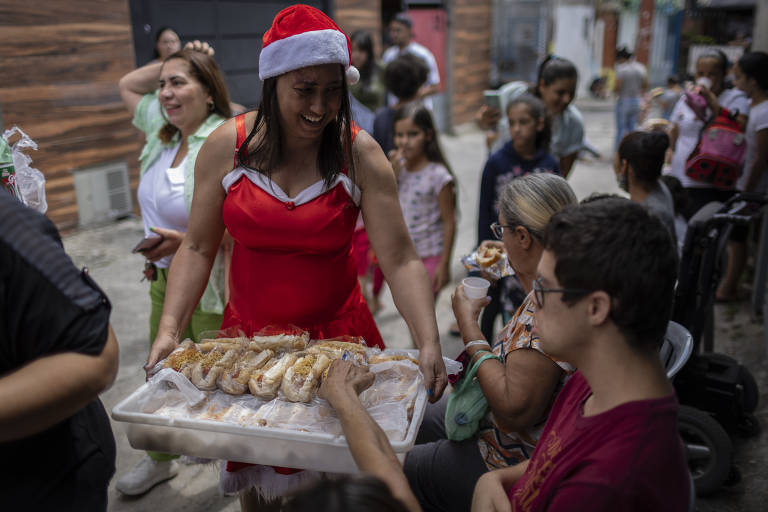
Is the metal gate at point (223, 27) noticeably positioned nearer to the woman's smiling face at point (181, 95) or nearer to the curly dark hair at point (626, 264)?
the woman's smiling face at point (181, 95)

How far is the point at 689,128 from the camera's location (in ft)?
17.6

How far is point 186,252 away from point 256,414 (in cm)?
79

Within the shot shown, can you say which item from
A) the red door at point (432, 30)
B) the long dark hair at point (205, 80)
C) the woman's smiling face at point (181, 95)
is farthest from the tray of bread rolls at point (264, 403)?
the red door at point (432, 30)

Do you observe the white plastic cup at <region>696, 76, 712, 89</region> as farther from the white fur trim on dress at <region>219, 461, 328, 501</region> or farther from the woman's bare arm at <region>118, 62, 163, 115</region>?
the white fur trim on dress at <region>219, 461, 328, 501</region>

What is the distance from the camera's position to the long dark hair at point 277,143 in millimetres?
2086

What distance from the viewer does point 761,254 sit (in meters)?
4.73

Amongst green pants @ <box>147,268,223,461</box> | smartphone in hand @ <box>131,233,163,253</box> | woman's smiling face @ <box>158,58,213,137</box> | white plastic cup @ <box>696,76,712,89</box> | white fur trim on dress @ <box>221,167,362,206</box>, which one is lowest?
green pants @ <box>147,268,223,461</box>

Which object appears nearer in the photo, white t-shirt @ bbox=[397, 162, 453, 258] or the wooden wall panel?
white t-shirt @ bbox=[397, 162, 453, 258]

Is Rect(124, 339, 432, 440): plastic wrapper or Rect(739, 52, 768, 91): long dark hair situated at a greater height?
Rect(739, 52, 768, 91): long dark hair

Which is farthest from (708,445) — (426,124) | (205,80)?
(205,80)

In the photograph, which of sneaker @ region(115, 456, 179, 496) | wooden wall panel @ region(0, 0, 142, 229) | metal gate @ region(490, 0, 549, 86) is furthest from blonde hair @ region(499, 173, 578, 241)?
metal gate @ region(490, 0, 549, 86)

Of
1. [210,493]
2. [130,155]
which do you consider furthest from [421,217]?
[130,155]

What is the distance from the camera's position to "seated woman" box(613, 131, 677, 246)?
333 centimetres

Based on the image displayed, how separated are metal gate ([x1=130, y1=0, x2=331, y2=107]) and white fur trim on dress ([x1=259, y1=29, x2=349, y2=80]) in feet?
18.2
